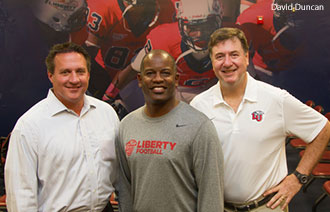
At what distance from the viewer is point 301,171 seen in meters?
1.78

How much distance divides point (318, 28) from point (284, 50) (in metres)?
0.76

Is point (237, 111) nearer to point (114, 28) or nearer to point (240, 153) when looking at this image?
point (240, 153)

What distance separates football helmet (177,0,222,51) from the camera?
542 cm

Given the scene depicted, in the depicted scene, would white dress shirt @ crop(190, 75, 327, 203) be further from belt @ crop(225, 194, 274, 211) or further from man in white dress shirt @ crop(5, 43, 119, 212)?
man in white dress shirt @ crop(5, 43, 119, 212)

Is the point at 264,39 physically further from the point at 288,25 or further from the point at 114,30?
the point at 114,30

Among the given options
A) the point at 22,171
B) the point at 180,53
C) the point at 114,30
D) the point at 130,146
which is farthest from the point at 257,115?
the point at 114,30

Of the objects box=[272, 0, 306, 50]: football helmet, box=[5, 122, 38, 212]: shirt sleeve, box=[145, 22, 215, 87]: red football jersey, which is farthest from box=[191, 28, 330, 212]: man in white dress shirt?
box=[272, 0, 306, 50]: football helmet

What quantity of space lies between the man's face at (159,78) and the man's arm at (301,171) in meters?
0.87

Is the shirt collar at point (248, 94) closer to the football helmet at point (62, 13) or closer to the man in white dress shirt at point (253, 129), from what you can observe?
the man in white dress shirt at point (253, 129)

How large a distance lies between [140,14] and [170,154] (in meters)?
4.60

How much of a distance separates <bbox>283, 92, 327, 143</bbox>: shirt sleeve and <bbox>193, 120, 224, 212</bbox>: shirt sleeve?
60 centimetres

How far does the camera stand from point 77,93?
5.35 ft

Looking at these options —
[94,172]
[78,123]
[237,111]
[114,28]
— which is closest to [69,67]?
[78,123]

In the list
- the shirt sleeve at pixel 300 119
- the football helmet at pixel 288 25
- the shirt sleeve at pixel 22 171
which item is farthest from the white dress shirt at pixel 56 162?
the football helmet at pixel 288 25
